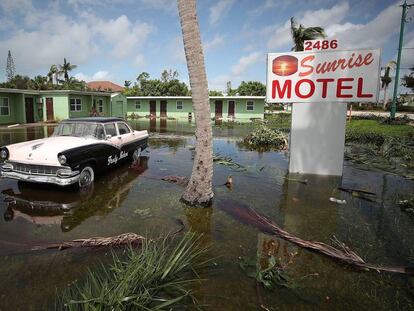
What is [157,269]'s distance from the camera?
2.88m

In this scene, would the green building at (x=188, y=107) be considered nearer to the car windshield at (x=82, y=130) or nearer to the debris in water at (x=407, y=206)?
the car windshield at (x=82, y=130)

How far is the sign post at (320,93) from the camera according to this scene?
7410 mm

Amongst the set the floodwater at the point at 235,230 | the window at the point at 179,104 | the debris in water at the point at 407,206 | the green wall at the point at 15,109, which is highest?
the window at the point at 179,104

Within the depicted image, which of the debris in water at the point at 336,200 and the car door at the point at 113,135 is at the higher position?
the car door at the point at 113,135

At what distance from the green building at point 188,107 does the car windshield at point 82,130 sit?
82.0 ft

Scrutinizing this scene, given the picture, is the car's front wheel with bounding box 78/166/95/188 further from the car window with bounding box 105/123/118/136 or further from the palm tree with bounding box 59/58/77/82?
the palm tree with bounding box 59/58/77/82

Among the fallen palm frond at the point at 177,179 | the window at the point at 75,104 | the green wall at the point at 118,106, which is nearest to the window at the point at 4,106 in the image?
the window at the point at 75,104

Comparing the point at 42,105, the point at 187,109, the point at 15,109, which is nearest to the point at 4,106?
the point at 15,109

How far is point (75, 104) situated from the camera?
25719mm

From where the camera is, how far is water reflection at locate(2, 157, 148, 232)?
16.1 feet

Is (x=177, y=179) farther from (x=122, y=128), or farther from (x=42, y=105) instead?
(x=42, y=105)

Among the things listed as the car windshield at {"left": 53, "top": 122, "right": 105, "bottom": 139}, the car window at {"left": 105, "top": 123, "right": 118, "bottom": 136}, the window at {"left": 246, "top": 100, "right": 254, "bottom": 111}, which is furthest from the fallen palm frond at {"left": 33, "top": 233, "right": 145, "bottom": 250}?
the window at {"left": 246, "top": 100, "right": 254, "bottom": 111}

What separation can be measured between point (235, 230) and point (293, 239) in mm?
924

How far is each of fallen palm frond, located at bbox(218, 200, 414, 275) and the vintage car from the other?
3.20 m
